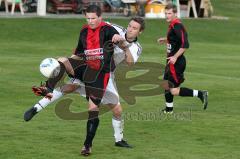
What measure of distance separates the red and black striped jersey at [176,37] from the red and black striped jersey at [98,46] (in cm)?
366

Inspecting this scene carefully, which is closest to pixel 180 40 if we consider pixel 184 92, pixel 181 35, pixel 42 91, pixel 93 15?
pixel 181 35

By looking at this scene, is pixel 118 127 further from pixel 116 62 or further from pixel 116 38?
pixel 116 38

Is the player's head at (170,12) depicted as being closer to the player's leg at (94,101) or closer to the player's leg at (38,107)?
the player's leg at (38,107)

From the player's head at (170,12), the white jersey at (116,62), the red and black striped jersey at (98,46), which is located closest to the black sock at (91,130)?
the white jersey at (116,62)

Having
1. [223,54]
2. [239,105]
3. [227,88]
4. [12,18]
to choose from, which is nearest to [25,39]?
[12,18]

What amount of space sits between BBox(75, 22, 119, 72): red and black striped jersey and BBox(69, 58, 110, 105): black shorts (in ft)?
0.28

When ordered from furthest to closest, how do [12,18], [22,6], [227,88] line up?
[22,6], [12,18], [227,88]

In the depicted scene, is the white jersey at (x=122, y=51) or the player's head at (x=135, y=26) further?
the white jersey at (x=122, y=51)

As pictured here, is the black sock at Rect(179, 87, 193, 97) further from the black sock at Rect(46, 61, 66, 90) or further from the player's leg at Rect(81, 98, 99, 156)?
the player's leg at Rect(81, 98, 99, 156)

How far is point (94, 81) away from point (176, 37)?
13.5 ft

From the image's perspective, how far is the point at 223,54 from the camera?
1128 inches

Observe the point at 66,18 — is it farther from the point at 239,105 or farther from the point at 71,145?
the point at 71,145

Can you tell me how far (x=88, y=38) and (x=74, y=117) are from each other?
3.26 metres

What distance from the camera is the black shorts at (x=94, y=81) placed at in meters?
10.1
